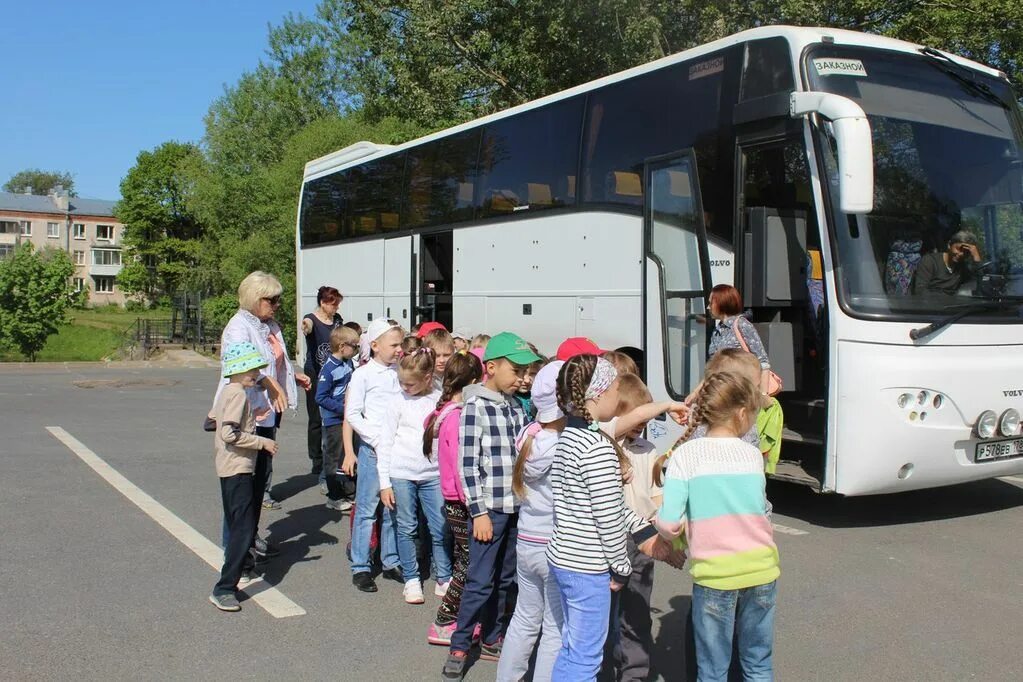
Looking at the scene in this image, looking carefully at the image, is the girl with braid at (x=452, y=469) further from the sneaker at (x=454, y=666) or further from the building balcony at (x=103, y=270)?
the building balcony at (x=103, y=270)

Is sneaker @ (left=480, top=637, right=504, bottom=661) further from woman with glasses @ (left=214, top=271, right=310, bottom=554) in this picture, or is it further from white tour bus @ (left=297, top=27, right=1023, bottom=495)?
white tour bus @ (left=297, top=27, right=1023, bottom=495)

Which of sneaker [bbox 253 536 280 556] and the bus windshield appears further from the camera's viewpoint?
the bus windshield

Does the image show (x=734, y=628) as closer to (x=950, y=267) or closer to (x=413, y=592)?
(x=413, y=592)

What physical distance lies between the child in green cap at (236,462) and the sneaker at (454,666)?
63.5 inches

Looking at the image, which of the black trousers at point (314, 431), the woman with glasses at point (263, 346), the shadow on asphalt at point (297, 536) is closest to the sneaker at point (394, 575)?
the shadow on asphalt at point (297, 536)

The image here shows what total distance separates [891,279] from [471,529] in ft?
13.4

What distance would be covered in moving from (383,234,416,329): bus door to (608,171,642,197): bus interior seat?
4276 millimetres

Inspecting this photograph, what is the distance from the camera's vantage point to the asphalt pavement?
15.9 feet

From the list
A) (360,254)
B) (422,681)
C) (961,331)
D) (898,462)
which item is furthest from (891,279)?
(360,254)

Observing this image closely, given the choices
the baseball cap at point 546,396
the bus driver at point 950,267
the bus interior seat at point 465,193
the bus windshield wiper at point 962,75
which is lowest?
the baseball cap at point 546,396

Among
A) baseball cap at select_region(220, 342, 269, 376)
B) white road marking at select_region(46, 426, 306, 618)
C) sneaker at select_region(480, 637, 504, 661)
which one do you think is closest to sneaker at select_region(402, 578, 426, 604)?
white road marking at select_region(46, 426, 306, 618)

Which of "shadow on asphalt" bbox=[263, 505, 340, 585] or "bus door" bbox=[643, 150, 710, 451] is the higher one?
"bus door" bbox=[643, 150, 710, 451]

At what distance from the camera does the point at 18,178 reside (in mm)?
131250

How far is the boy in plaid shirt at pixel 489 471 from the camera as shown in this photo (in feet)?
15.1
